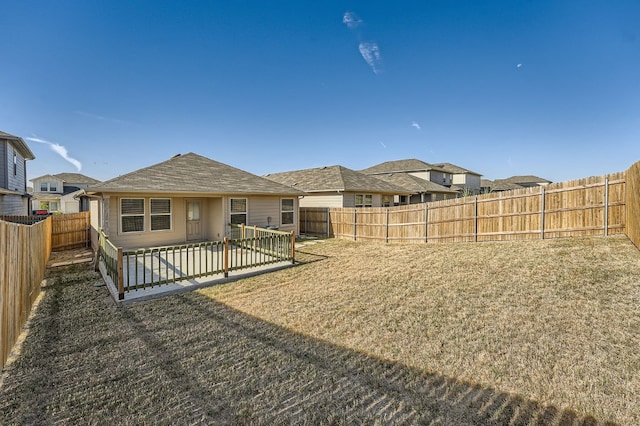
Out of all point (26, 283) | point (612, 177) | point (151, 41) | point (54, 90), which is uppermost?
point (151, 41)

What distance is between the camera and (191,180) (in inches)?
517

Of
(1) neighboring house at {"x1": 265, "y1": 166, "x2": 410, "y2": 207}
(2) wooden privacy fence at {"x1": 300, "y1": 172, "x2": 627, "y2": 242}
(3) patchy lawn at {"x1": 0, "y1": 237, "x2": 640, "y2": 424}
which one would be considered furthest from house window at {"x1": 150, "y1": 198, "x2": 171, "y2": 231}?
(2) wooden privacy fence at {"x1": 300, "y1": 172, "x2": 627, "y2": 242}

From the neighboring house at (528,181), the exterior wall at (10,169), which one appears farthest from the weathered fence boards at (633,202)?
the neighboring house at (528,181)

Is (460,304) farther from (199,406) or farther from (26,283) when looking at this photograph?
(26,283)

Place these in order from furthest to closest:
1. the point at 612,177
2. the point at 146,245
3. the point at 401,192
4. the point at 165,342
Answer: the point at 401,192 < the point at 146,245 < the point at 612,177 < the point at 165,342

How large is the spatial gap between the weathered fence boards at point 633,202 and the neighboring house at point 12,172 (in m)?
25.2

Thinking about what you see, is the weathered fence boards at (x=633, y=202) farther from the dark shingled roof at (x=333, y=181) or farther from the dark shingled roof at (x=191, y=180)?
the dark shingled roof at (x=191, y=180)

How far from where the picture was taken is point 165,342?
4469 millimetres

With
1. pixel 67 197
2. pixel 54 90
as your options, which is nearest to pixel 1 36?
pixel 54 90

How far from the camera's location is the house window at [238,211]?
13.6 metres

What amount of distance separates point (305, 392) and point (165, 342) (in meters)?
2.62

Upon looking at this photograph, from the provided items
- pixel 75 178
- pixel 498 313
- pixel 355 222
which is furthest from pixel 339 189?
pixel 75 178

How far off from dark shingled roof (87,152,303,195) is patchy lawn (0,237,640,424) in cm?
490

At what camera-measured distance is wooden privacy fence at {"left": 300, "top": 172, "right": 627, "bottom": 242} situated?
337 inches
